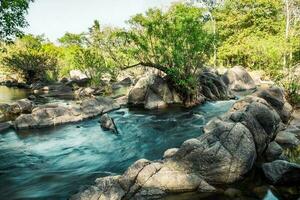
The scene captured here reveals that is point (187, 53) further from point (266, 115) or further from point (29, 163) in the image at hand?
point (29, 163)

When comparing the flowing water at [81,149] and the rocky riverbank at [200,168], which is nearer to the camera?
the rocky riverbank at [200,168]

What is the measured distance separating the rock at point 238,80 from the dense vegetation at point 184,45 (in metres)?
2.57

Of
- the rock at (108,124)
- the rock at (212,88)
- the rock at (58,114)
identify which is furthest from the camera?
the rock at (212,88)

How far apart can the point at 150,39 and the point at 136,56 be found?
177 cm

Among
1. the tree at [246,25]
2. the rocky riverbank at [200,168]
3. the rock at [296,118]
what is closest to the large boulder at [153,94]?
the rock at [296,118]

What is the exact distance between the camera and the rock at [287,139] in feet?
42.6

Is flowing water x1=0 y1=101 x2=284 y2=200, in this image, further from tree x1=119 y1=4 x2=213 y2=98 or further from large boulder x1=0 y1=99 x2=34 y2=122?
large boulder x1=0 y1=99 x2=34 y2=122

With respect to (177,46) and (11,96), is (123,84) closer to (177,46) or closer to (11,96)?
(11,96)

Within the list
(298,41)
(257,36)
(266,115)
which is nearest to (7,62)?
(257,36)

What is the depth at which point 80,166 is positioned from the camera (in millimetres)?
12852

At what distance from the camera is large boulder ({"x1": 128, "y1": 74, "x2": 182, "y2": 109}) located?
24.9 meters

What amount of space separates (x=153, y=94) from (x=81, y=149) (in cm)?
1098

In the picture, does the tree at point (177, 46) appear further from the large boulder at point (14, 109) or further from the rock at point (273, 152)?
the rock at point (273, 152)

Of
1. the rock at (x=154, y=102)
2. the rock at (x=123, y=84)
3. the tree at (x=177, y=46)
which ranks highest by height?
the tree at (x=177, y=46)
